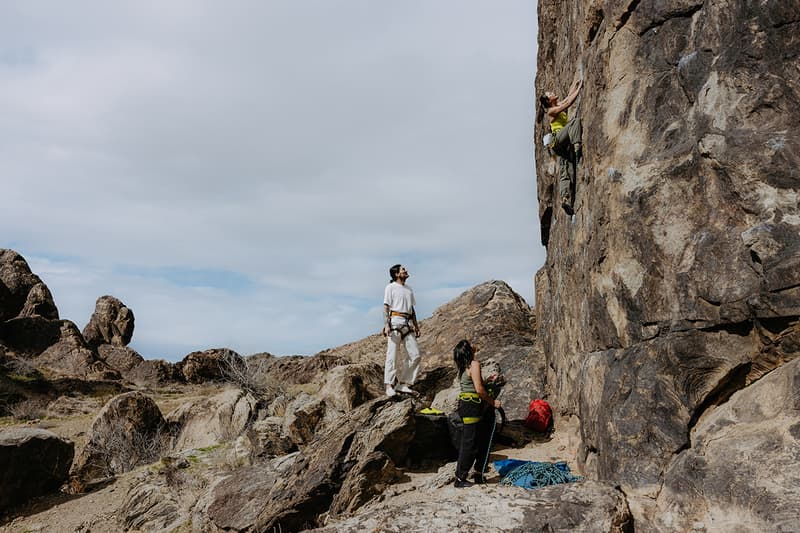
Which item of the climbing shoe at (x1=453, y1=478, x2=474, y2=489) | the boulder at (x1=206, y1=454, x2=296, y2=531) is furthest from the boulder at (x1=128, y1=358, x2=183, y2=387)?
the climbing shoe at (x1=453, y1=478, x2=474, y2=489)

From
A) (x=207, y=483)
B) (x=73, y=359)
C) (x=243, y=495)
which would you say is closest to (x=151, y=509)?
(x=207, y=483)

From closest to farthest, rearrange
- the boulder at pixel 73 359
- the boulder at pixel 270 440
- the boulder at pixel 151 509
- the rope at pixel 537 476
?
the rope at pixel 537 476, the boulder at pixel 151 509, the boulder at pixel 270 440, the boulder at pixel 73 359

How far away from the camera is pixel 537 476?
8.43 meters

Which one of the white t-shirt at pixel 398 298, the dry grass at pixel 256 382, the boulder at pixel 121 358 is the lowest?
the dry grass at pixel 256 382

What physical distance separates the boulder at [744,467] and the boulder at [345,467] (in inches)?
187

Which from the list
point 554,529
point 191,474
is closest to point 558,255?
point 554,529

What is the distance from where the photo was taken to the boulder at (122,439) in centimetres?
1717

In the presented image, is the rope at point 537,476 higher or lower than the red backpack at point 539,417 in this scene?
lower

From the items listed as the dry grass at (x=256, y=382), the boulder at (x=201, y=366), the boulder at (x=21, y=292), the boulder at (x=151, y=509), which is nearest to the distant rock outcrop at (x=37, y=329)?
the boulder at (x=21, y=292)

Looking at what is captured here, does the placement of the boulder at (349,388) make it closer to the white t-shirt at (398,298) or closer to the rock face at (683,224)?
the white t-shirt at (398,298)

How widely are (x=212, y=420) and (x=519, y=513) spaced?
1273 centimetres

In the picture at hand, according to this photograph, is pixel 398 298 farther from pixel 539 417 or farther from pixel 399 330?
pixel 539 417

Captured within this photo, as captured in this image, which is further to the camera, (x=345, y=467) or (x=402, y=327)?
(x=402, y=327)

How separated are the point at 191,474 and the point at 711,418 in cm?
1137
